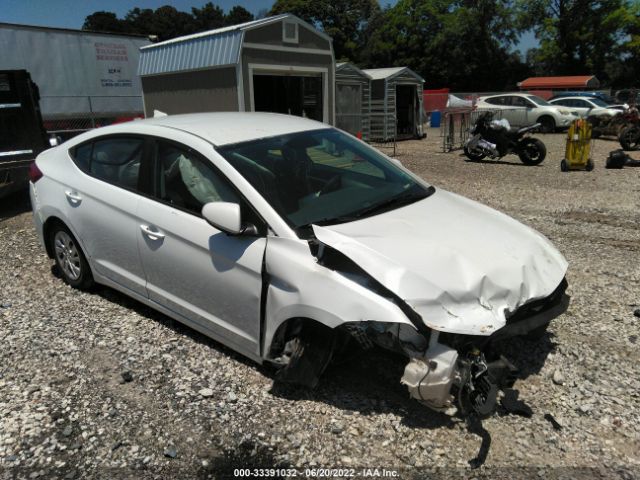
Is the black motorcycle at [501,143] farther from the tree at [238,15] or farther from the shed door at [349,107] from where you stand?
the tree at [238,15]

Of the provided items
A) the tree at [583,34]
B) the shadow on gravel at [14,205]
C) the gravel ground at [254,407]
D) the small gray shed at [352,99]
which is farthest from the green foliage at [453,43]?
the gravel ground at [254,407]

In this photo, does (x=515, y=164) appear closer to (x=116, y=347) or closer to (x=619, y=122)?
(x=619, y=122)

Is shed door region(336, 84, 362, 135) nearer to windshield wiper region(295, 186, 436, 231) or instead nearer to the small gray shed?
the small gray shed

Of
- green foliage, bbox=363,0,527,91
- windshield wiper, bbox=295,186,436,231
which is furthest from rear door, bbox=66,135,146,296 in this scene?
green foliage, bbox=363,0,527,91

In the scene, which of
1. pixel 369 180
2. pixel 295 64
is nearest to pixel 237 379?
pixel 369 180

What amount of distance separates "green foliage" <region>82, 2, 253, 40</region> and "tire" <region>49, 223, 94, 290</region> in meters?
79.2

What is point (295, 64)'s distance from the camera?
1436 centimetres

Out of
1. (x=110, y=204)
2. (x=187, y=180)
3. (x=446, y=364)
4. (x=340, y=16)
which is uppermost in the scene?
(x=340, y=16)

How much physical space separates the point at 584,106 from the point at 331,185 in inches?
874

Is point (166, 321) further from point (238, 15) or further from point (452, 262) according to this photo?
point (238, 15)

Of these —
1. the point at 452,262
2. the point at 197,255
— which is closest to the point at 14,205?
the point at 197,255

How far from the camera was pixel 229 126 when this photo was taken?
12.0ft

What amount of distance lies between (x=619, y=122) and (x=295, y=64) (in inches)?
441

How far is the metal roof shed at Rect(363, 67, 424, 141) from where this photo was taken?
1891 centimetres
